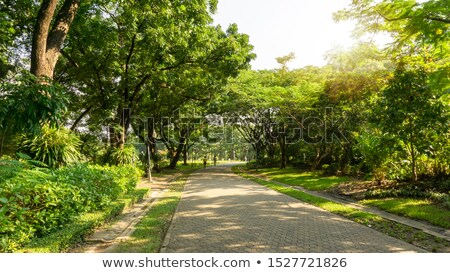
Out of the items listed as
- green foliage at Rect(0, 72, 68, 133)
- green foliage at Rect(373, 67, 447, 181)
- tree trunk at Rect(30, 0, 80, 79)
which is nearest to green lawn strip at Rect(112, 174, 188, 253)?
green foliage at Rect(0, 72, 68, 133)

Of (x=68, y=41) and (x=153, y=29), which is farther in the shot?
(x=68, y=41)

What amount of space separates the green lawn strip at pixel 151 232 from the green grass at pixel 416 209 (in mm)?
6563

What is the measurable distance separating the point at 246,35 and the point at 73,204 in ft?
38.4

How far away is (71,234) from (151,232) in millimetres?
1823

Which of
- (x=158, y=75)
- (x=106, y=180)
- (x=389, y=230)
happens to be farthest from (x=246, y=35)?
(x=389, y=230)

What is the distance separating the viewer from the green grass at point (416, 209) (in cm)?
734

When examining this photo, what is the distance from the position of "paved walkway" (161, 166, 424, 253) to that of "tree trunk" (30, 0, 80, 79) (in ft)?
16.7

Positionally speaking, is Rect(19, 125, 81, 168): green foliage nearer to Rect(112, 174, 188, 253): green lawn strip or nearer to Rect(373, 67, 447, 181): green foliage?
Rect(112, 174, 188, 253): green lawn strip

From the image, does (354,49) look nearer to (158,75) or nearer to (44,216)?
(158,75)

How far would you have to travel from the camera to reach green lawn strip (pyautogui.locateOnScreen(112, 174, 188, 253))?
17.5ft

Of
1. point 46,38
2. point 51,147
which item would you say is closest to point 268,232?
point 51,147

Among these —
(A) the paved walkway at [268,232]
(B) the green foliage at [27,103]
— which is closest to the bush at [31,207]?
(B) the green foliage at [27,103]

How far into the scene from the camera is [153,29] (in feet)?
36.8

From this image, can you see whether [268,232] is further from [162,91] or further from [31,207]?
[162,91]
